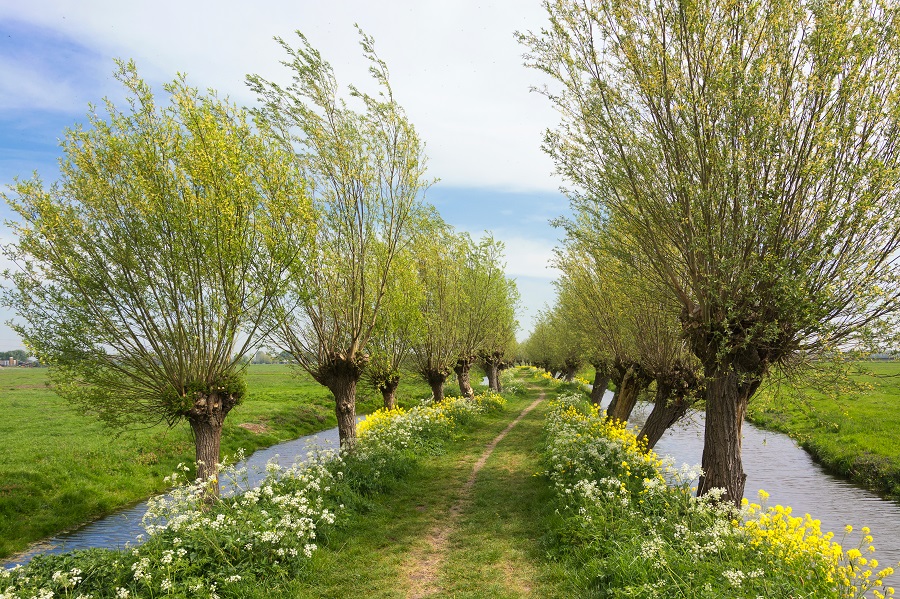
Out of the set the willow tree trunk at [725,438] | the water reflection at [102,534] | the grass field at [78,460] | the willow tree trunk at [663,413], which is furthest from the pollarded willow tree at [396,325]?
the willow tree trunk at [725,438]

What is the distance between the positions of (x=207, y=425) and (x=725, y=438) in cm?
1060

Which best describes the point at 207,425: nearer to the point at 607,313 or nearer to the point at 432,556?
the point at 432,556

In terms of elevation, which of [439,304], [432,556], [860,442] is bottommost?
[860,442]

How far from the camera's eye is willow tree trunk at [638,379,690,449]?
49.7ft

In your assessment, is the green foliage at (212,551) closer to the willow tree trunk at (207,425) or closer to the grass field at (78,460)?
the willow tree trunk at (207,425)

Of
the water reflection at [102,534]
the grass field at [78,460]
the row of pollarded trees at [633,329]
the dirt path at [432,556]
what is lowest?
the water reflection at [102,534]

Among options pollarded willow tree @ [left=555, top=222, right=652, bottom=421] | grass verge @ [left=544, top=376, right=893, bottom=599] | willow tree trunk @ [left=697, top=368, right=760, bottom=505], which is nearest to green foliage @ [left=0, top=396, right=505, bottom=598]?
grass verge @ [left=544, top=376, right=893, bottom=599]

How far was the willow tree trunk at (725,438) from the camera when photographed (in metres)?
8.85

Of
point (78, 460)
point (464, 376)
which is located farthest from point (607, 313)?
point (78, 460)

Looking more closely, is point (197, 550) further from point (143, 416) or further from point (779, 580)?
point (779, 580)

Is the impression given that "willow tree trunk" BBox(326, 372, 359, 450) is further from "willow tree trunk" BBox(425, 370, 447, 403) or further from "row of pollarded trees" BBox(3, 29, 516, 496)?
"willow tree trunk" BBox(425, 370, 447, 403)

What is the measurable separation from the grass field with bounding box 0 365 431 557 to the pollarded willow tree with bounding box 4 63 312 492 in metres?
1.51

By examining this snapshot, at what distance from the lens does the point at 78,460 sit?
20.3 m

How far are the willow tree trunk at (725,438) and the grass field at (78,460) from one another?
34.5 feet
